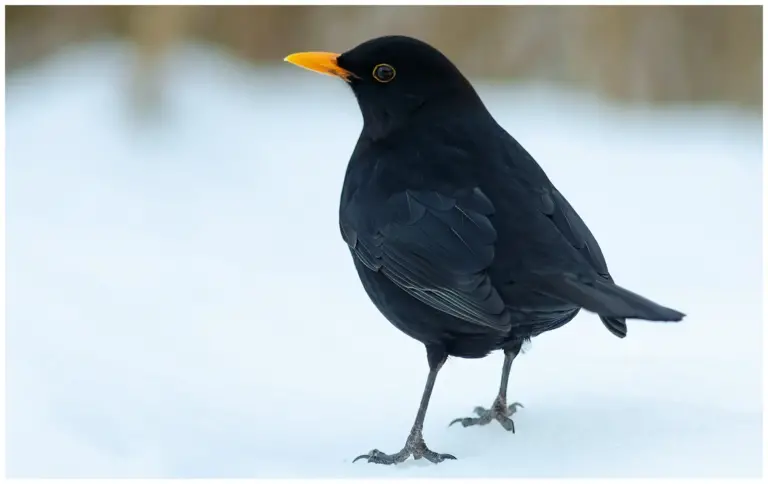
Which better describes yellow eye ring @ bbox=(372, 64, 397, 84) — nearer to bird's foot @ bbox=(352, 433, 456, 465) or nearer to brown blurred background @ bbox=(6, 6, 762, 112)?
bird's foot @ bbox=(352, 433, 456, 465)

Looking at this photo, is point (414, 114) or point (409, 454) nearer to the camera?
point (409, 454)

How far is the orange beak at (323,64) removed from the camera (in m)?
4.22

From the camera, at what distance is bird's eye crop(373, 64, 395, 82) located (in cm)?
414

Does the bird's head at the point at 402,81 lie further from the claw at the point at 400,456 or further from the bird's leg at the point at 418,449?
the claw at the point at 400,456

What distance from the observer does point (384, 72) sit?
13.6ft

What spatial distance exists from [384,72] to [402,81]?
9 cm

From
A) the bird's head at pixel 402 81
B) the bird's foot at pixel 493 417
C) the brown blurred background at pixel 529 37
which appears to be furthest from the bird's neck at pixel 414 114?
the brown blurred background at pixel 529 37

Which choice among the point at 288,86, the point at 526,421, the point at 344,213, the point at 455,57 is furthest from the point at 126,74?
the point at 526,421

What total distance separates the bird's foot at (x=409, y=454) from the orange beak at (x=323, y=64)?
156cm

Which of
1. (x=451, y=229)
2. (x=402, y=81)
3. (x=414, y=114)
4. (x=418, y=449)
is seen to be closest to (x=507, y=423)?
(x=418, y=449)

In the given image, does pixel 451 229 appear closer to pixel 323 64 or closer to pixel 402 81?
pixel 402 81

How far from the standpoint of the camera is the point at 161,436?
13.0 feet

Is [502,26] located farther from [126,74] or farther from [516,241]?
[516,241]

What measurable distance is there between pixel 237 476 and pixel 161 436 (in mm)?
462
